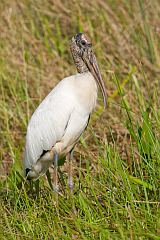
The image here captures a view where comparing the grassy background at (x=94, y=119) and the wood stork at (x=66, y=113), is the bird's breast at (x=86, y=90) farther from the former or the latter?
the grassy background at (x=94, y=119)

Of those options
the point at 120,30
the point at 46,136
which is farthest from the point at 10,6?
the point at 46,136

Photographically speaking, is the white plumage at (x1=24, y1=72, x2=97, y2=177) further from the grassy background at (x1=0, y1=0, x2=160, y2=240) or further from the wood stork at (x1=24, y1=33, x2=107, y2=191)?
the grassy background at (x1=0, y1=0, x2=160, y2=240)

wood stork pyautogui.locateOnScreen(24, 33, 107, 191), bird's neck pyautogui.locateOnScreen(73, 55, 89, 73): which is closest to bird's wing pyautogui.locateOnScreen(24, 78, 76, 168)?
wood stork pyautogui.locateOnScreen(24, 33, 107, 191)

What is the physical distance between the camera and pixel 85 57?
4039 millimetres

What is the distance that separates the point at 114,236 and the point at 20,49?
10.1ft

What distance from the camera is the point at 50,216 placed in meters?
3.55

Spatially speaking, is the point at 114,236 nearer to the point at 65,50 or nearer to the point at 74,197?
the point at 74,197

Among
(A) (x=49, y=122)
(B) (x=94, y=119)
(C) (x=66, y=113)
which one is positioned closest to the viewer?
(C) (x=66, y=113)

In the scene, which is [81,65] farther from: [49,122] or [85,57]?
[49,122]

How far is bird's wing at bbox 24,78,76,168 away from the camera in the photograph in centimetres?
394

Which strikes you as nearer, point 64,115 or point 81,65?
point 64,115

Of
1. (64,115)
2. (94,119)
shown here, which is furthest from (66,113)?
(94,119)

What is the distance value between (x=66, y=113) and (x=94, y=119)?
3.64ft

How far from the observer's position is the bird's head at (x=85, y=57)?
4014mm
